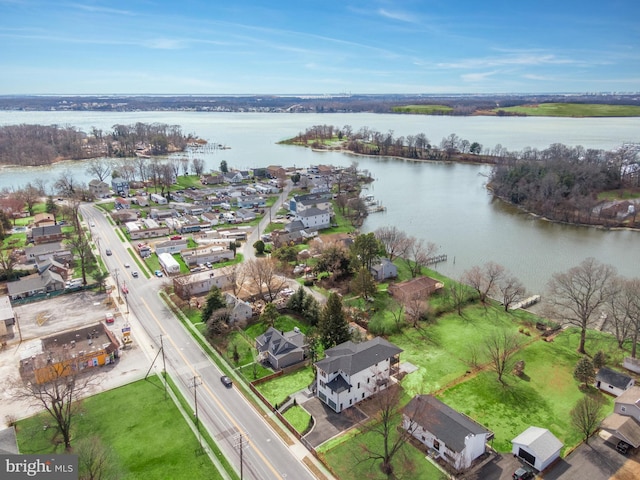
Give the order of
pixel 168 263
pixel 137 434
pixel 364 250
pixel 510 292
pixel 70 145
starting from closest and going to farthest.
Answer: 1. pixel 137 434
2. pixel 510 292
3. pixel 364 250
4. pixel 168 263
5. pixel 70 145

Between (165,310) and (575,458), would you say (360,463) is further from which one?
(165,310)

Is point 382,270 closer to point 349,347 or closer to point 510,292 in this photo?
point 510,292

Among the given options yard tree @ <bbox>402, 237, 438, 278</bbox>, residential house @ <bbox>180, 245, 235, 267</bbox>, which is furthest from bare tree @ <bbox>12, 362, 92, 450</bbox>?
yard tree @ <bbox>402, 237, 438, 278</bbox>

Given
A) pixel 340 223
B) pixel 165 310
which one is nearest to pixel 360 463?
pixel 165 310

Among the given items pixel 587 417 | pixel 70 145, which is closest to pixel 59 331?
pixel 587 417

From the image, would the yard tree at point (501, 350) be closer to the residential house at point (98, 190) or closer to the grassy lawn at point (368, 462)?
the grassy lawn at point (368, 462)
